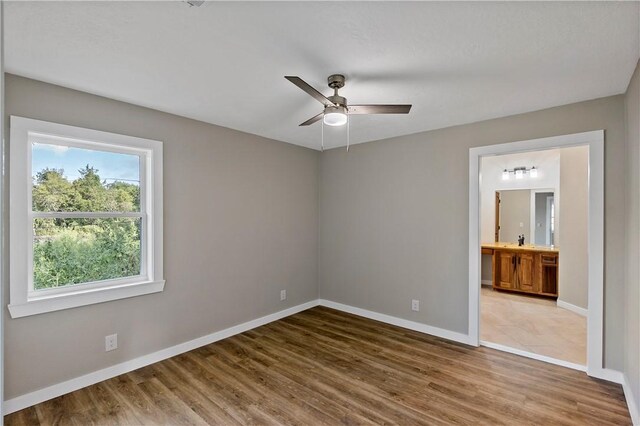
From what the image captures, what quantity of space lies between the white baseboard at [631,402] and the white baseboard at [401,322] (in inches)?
50.4

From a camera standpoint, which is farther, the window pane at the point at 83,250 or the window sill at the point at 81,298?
the window pane at the point at 83,250

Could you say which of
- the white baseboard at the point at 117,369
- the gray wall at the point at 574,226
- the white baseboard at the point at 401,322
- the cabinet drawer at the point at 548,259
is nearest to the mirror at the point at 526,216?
the cabinet drawer at the point at 548,259

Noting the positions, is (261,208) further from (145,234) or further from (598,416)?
(598,416)

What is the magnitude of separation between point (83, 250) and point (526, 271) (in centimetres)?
639

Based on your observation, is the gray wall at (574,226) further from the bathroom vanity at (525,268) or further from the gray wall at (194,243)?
the gray wall at (194,243)

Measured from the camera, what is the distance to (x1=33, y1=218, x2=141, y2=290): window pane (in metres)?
2.60

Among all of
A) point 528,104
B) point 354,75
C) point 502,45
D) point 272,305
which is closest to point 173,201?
point 272,305

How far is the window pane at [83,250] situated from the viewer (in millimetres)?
2600

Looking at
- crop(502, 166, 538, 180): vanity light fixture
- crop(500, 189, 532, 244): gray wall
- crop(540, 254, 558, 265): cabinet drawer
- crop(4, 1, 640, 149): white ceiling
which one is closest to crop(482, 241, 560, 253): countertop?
crop(540, 254, 558, 265): cabinet drawer

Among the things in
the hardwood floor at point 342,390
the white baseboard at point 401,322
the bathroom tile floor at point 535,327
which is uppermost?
the white baseboard at point 401,322

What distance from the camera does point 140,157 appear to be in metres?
3.16

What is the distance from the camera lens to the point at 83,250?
9.22 feet

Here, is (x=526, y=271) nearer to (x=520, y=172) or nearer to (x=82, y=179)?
(x=520, y=172)

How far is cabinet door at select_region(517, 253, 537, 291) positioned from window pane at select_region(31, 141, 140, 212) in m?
6.00
